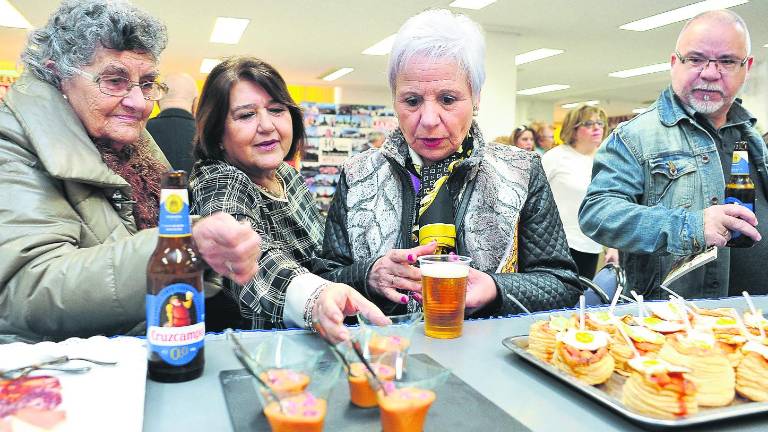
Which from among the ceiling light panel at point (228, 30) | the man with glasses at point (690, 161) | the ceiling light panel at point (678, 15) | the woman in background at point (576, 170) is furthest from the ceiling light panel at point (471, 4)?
the man with glasses at point (690, 161)

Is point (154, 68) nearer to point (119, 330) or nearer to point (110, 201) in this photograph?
point (110, 201)

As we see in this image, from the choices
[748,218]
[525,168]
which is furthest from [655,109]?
[525,168]

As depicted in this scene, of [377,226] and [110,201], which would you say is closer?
[110,201]

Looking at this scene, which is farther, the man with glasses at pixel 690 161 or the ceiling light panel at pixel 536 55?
the ceiling light panel at pixel 536 55

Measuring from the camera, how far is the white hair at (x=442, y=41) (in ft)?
5.15

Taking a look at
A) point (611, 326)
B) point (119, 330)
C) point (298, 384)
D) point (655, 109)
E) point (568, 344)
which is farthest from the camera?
point (655, 109)

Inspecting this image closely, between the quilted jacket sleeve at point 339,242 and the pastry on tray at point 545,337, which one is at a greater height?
the quilted jacket sleeve at point 339,242

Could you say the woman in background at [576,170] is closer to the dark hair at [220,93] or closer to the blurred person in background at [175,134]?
the blurred person in background at [175,134]

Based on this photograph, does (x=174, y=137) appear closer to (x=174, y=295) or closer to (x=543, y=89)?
(x=174, y=295)

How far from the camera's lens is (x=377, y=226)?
5.61ft

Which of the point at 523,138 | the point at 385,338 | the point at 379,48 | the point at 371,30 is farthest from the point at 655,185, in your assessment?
the point at 379,48

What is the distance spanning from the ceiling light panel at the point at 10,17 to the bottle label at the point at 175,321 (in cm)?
800

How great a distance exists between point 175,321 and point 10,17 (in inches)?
356

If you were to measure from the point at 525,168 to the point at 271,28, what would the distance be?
290 inches
